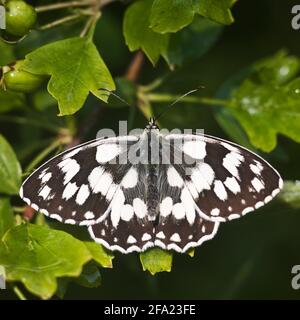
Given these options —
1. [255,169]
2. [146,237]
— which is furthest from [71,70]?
[255,169]


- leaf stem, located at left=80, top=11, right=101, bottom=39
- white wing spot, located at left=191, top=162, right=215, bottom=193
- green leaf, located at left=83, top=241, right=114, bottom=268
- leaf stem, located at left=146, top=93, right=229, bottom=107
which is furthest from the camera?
leaf stem, located at left=146, top=93, right=229, bottom=107

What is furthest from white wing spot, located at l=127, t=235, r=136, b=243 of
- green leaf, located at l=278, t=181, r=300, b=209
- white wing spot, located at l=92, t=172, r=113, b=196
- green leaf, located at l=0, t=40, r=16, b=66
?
green leaf, located at l=0, t=40, r=16, b=66

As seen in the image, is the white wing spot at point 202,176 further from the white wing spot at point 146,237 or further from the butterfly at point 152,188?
the white wing spot at point 146,237

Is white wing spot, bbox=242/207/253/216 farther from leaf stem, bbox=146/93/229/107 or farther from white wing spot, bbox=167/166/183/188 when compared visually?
leaf stem, bbox=146/93/229/107

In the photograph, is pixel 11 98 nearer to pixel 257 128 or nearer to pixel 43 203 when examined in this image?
pixel 43 203
